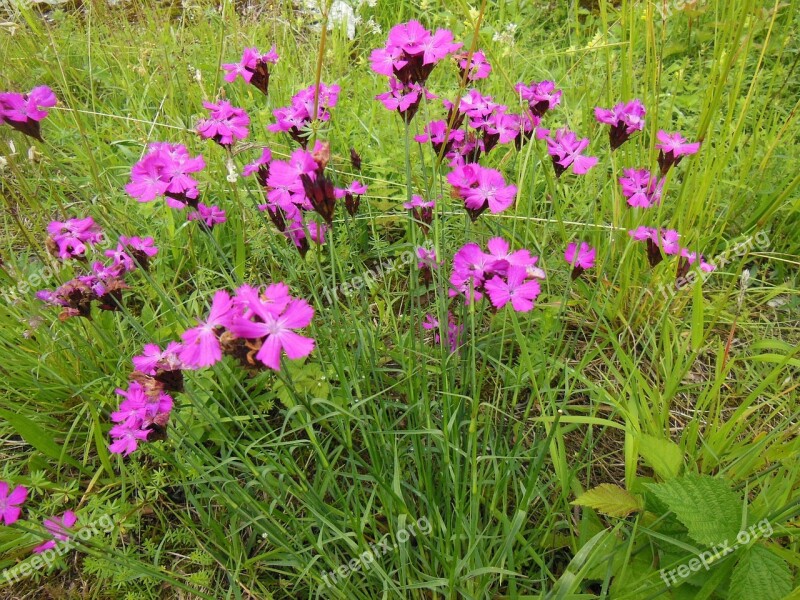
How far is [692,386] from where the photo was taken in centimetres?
173

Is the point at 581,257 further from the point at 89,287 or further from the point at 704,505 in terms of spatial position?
the point at 89,287

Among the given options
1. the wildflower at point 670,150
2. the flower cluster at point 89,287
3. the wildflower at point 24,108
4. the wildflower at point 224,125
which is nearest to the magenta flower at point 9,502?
the flower cluster at point 89,287

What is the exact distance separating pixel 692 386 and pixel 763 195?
1033 mm

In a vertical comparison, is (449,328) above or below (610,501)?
above

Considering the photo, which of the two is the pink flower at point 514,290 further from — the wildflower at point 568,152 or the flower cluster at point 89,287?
the flower cluster at point 89,287

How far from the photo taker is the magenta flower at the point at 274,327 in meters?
0.90

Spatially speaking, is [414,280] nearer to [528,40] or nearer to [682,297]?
[682,297]

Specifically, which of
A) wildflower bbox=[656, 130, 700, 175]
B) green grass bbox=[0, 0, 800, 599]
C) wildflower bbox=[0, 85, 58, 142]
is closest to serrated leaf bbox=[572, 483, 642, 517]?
green grass bbox=[0, 0, 800, 599]

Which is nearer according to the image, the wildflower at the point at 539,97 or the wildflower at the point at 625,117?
the wildflower at the point at 625,117

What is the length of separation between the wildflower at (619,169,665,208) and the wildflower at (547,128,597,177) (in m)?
0.22

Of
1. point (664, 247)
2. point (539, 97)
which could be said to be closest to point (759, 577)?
point (664, 247)

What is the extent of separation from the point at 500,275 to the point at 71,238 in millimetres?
1243

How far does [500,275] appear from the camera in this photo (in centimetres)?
125

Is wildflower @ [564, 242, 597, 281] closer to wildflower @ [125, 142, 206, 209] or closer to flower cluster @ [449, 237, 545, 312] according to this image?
flower cluster @ [449, 237, 545, 312]
